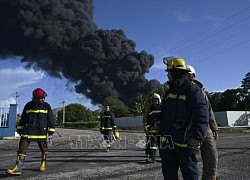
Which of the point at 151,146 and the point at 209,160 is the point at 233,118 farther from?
the point at 209,160

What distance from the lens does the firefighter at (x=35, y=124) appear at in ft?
17.3

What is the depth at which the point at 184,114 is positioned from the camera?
109 inches

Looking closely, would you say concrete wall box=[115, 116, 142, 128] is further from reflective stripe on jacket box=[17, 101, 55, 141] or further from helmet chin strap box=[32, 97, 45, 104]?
helmet chin strap box=[32, 97, 45, 104]

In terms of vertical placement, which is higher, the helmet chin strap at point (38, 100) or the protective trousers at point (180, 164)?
the helmet chin strap at point (38, 100)

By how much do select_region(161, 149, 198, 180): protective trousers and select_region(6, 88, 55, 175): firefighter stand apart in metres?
3.24

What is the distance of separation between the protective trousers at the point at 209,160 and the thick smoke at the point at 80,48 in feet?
223

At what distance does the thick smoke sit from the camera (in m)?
67.2

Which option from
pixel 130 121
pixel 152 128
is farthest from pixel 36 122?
pixel 130 121

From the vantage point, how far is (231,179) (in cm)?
443

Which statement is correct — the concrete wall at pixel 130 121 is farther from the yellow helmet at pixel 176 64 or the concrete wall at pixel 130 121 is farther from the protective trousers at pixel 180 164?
the protective trousers at pixel 180 164

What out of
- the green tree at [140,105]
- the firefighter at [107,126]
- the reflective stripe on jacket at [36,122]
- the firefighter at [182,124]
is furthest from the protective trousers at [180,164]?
the green tree at [140,105]

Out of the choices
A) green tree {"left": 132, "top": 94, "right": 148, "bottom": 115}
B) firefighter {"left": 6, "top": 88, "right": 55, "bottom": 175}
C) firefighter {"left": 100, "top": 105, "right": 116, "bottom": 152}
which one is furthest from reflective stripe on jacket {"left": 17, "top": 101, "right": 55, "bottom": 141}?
green tree {"left": 132, "top": 94, "right": 148, "bottom": 115}

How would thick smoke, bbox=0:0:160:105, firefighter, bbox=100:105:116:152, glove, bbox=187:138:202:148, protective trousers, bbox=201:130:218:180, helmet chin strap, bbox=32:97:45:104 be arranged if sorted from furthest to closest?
1. thick smoke, bbox=0:0:160:105
2. firefighter, bbox=100:105:116:152
3. helmet chin strap, bbox=32:97:45:104
4. protective trousers, bbox=201:130:218:180
5. glove, bbox=187:138:202:148

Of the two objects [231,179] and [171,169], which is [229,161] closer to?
[231,179]
